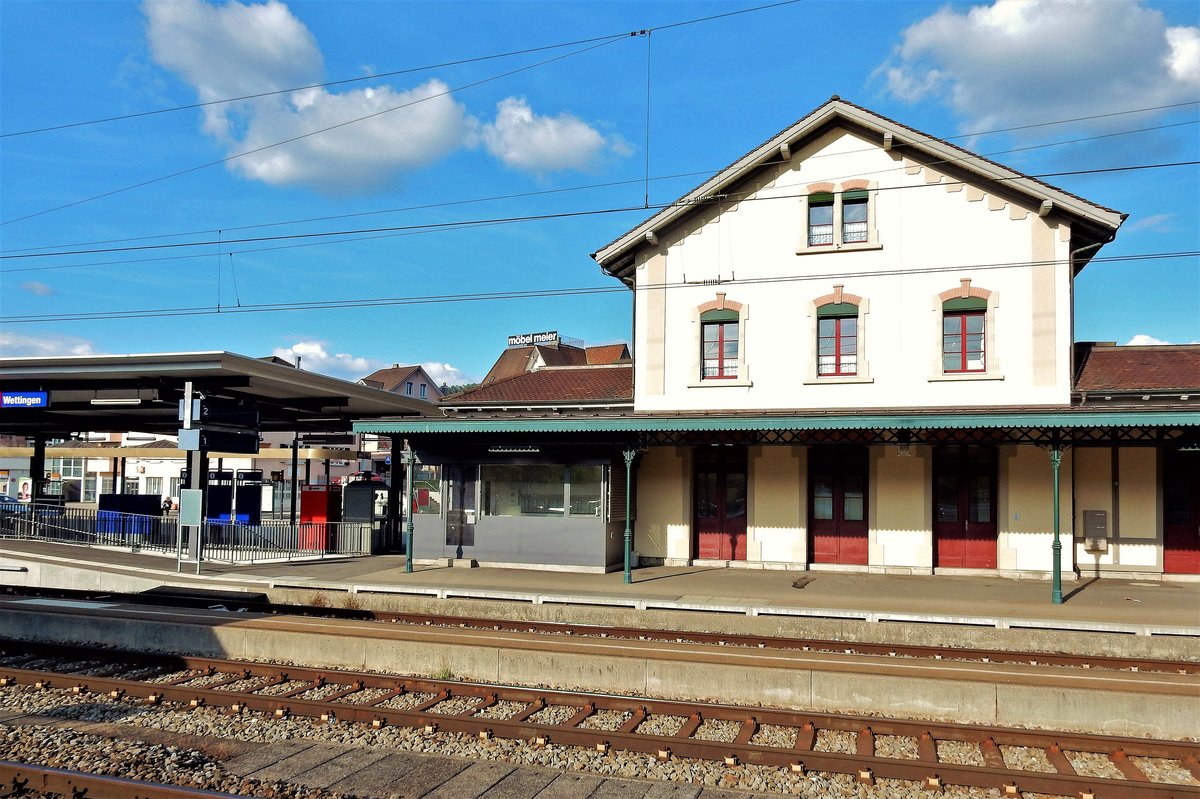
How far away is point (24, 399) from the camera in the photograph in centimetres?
2131

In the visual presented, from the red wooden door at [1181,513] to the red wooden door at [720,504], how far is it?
29.6ft

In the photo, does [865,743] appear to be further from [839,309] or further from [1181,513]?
[1181,513]

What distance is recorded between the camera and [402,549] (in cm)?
2561

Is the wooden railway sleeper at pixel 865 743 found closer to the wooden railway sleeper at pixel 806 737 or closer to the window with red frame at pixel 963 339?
the wooden railway sleeper at pixel 806 737

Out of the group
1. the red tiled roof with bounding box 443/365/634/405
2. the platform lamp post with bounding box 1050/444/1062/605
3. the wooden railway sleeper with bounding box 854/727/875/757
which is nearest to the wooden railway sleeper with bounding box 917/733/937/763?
the wooden railway sleeper with bounding box 854/727/875/757

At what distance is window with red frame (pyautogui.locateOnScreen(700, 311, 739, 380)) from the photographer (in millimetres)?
20828

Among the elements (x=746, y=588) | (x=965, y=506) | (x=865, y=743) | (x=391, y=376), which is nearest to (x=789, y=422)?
(x=746, y=588)

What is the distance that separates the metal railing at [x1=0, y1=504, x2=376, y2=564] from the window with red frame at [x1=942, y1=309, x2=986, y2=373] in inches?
633

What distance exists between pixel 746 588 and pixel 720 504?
407cm

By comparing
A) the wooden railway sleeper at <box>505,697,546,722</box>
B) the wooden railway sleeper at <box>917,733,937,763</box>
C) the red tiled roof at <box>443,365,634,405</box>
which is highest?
the red tiled roof at <box>443,365,634,405</box>

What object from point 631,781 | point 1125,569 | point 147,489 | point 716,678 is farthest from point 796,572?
point 147,489

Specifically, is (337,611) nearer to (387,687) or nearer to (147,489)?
(387,687)

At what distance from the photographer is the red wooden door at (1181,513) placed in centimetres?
1819

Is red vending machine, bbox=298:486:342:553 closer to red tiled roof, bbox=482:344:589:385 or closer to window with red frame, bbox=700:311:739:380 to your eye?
window with red frame, bbox=700:311:739:380
